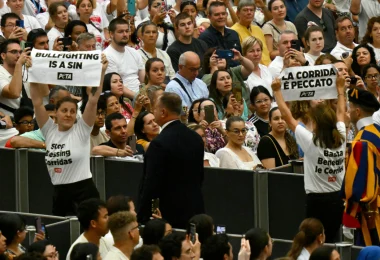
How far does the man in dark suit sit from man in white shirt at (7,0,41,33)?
7.08 m

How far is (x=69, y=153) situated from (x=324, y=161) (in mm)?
2621

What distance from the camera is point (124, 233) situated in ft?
38.4

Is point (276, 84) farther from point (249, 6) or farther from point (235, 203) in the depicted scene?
point (249, 6)

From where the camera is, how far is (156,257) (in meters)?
10.7

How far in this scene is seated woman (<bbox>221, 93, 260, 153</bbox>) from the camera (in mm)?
16281

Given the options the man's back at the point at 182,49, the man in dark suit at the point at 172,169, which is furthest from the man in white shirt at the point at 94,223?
the man's back at the point at 182,49

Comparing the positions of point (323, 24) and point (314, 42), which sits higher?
point (323, 24)

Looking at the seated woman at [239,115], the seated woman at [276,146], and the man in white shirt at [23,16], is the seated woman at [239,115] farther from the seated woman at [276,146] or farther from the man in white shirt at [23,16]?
the man in white shirt at [23,16]

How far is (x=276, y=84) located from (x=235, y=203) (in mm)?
1556

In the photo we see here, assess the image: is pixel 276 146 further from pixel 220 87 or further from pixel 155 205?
pixel 155 205

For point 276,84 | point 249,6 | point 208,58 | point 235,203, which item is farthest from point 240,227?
point 249,6

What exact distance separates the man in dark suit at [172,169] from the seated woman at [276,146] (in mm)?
2446

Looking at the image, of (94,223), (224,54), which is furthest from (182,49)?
(94,223)

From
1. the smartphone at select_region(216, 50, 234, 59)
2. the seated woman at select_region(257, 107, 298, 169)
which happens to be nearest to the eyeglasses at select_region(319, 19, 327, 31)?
the smartphone at select_region(216, 50, 234, 59)
